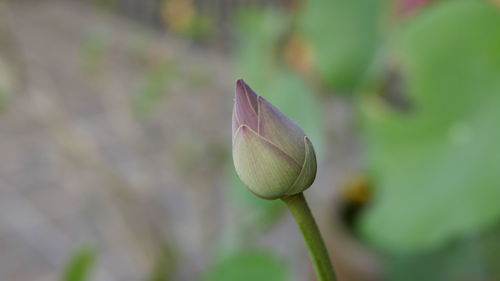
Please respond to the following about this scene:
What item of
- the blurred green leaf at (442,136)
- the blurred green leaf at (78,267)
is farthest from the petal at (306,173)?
the blurred green leaf at (442,136)

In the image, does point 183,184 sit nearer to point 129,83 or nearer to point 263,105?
point 129,83

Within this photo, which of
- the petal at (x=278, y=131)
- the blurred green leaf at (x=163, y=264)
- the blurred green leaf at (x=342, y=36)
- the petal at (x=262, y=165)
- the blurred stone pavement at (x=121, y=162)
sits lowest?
the blurred stone pavement at (x=121, y=162)

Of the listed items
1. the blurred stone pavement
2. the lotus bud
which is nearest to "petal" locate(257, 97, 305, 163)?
the lotus bud

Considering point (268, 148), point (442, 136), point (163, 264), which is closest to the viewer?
point (268, 148)

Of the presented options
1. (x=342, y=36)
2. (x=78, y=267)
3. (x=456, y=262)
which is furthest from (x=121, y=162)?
(x=78, y=267)

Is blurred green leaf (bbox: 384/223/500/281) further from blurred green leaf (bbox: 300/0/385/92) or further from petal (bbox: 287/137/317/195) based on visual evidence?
petal (bbox: 287/137/317/195)

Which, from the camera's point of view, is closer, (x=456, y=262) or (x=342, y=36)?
(x=456, y=262)

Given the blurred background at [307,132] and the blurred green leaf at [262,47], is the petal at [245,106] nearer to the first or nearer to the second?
the blurred background at [307,132]

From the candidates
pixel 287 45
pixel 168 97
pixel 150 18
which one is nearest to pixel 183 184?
pixel 168 97

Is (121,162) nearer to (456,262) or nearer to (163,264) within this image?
(163,264)

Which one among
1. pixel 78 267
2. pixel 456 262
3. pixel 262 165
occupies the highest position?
pixel 262 165
